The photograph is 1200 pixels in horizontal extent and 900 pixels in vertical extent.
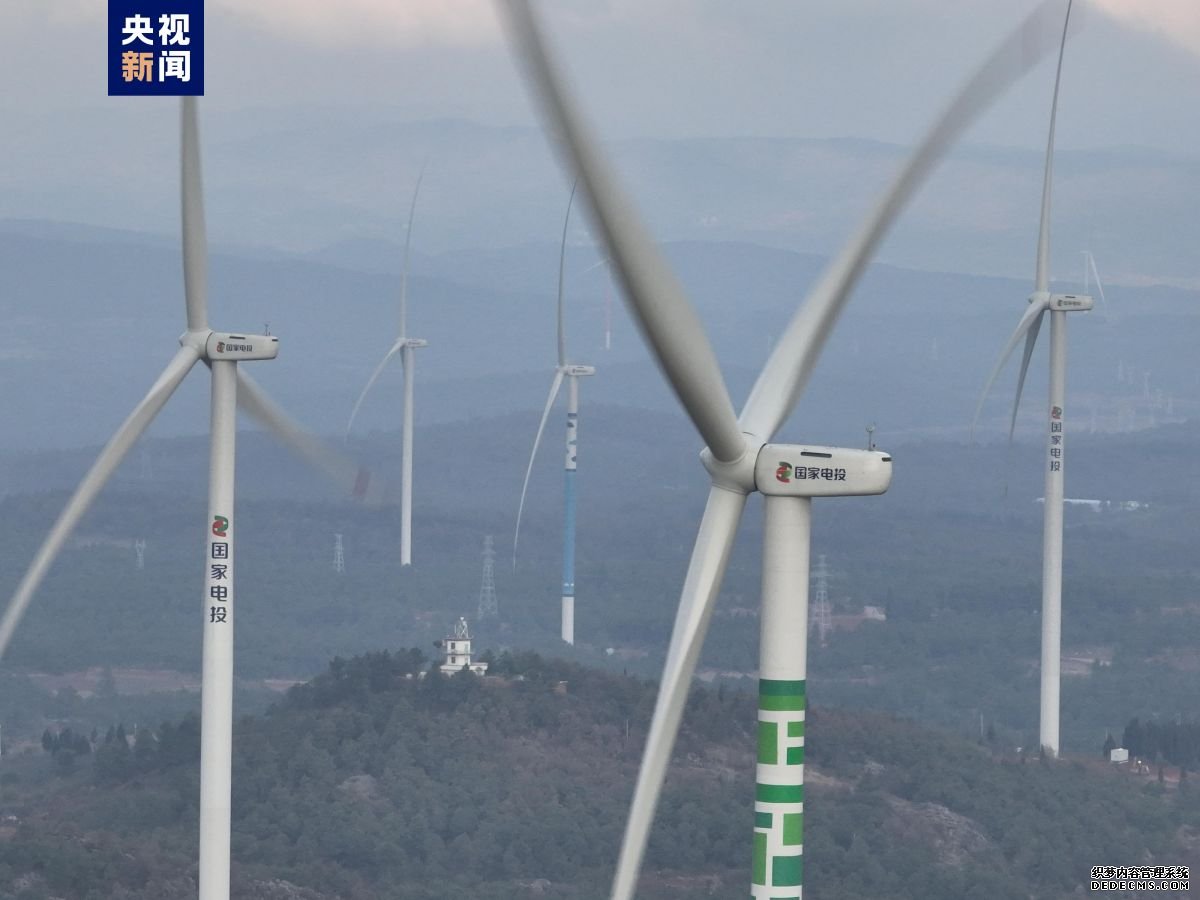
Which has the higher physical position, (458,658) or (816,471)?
(816,471)

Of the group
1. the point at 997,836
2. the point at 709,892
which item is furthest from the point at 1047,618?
the point at 709,892

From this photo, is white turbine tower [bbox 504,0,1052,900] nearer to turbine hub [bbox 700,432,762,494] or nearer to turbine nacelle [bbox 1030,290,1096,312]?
turbine hub [bbox 700,432,762,494]

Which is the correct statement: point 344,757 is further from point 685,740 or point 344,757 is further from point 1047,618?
point 1047,618

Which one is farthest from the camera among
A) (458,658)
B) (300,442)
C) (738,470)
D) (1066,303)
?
(458,658)

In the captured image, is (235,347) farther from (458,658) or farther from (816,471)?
(458,658)

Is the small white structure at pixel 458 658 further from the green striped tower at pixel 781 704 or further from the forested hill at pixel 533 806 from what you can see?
the green striped tower at pixel 781 704

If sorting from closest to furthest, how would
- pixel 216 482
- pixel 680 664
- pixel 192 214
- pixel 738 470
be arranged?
pixel 680 664
pixel 738 470
pixel 192 214
pixel 216 482

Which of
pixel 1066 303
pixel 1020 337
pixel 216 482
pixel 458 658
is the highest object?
pixel 1066 303

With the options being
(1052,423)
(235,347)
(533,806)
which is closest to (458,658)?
(533,806)
